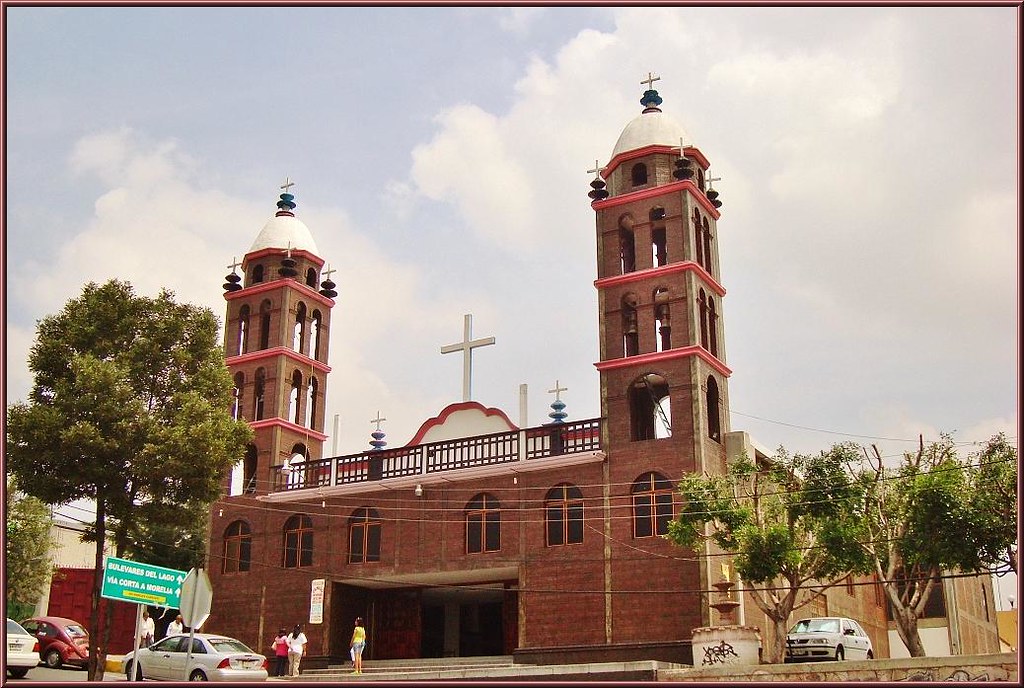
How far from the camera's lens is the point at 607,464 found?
99.9 ft

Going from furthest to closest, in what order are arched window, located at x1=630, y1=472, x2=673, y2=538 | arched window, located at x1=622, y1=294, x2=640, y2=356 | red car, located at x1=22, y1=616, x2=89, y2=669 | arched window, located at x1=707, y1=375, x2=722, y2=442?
arched window, located at x1=622, y1=294, x2=640, y2=356 < arched window, located at x1=707, y1=375, x2=722, y2=442 < red car, located at x1=22, y1=616, x2=89, y2=669 < arched window, located at x1=630, y1=472, x2=673, y2=538

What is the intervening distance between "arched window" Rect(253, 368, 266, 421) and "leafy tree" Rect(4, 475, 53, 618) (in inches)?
378

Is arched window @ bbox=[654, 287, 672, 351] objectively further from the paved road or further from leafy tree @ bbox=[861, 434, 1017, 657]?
the paved road

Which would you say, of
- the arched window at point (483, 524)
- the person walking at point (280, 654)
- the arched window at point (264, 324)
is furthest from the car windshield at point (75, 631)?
the arched window at point (264, 324)

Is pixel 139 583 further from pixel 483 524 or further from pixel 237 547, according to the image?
pixel 237 547

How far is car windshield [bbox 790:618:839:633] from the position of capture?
27.6 meters

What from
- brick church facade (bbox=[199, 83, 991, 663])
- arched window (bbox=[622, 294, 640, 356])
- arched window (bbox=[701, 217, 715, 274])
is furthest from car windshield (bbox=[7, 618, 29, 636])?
arched window (bbox=[701, 217, 715, 274])

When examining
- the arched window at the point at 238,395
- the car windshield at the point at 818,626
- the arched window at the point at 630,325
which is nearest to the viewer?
the car windshield at the point at 818,626

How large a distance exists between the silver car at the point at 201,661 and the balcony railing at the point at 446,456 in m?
9.04

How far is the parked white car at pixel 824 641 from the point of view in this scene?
89.0 feet

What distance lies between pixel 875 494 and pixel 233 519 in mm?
21186

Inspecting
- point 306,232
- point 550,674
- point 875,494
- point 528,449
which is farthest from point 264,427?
point 875,494

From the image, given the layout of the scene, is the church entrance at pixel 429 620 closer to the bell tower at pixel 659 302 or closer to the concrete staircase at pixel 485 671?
the concrete staircase at pixel 485 671

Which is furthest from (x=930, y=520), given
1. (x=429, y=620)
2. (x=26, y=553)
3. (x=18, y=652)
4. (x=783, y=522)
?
(x=26, y=553)
